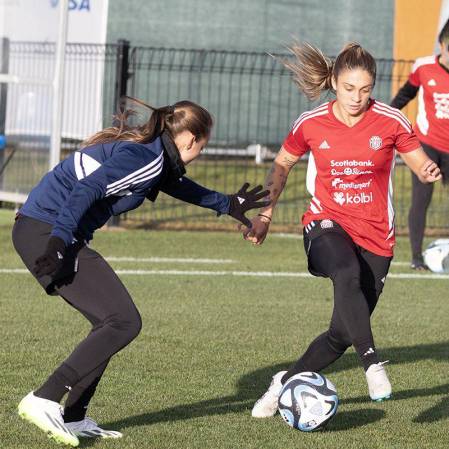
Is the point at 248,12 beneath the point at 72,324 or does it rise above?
above

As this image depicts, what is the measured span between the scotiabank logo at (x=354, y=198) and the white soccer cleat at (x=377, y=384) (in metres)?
0.94

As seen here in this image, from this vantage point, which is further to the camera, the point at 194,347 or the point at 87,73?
the point at 87,73

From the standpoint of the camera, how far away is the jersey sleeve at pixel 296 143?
6.39 meters

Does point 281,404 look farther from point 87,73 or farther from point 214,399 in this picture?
point 87,73

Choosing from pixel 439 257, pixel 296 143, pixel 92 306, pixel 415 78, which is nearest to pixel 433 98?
pixel 415 78

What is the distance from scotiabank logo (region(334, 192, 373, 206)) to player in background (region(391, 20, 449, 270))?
5437mm

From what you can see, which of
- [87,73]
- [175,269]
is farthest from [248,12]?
[175,269]

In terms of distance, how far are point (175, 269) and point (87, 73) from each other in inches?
261

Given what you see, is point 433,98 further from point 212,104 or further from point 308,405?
point 212,104

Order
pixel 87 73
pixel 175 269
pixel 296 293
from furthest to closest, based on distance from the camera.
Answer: pixel 87 73 < pixel 175 269 < pixel 296 293

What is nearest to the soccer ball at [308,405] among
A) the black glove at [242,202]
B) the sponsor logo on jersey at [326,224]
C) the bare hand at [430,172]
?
the sponsor logo on jersey at [326,224]

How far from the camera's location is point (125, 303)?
17.9 feet

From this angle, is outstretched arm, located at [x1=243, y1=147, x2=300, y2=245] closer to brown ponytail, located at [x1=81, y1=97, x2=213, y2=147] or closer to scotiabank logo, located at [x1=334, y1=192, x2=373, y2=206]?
scotiabank logo, located at [x1=334, y1=192, x2=373, y2=206]

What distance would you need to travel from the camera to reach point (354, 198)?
6.18 m
